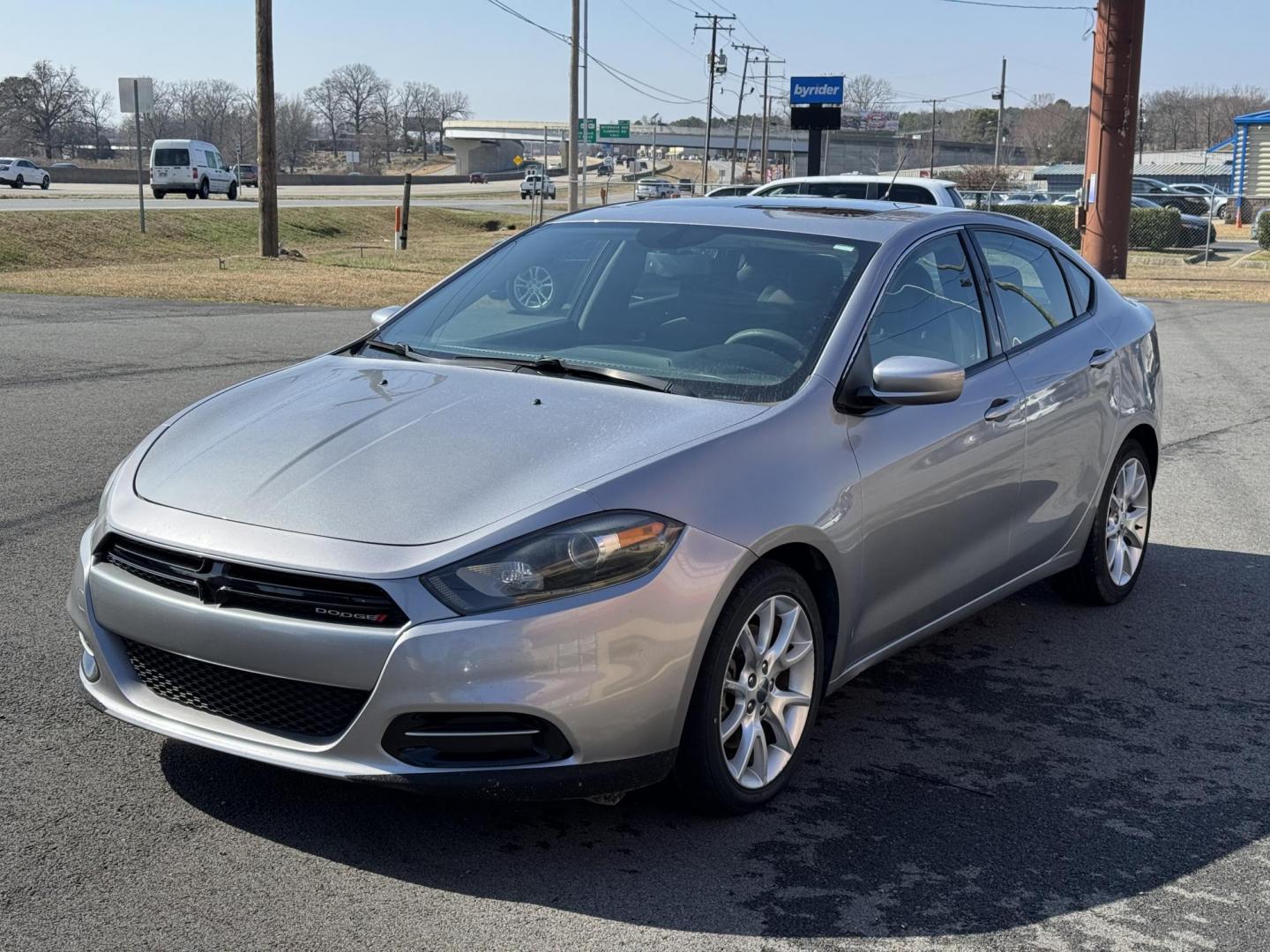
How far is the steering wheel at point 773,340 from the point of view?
169 inches

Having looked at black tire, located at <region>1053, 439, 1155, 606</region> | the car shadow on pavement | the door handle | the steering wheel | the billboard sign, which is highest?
the billboard sign

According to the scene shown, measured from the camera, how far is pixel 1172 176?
293 ft

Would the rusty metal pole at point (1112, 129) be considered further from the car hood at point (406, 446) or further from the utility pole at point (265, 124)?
the car hood at point (406, 446)

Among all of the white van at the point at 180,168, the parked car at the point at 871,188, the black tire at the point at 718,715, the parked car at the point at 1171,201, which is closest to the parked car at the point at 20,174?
the white van at the point at 180,168

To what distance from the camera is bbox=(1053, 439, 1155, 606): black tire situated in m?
5.76

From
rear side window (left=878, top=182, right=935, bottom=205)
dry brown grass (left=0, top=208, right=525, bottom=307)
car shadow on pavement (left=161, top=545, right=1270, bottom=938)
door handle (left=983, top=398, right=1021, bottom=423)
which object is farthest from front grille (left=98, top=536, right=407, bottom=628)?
dry brown grass (left=0, top=208, right=525, bottom=307)

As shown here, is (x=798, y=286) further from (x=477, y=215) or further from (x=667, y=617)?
(x=477, y=215)

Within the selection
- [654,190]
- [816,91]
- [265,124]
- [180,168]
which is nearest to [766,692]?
[265,124]

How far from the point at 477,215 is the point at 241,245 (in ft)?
56.6

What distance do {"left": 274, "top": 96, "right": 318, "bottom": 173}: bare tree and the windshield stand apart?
5766 inches

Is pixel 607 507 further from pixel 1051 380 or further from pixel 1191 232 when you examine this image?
pixel 1191 232

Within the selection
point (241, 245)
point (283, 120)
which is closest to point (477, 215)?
point (241, 245)

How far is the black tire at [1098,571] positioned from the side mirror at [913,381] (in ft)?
6.13

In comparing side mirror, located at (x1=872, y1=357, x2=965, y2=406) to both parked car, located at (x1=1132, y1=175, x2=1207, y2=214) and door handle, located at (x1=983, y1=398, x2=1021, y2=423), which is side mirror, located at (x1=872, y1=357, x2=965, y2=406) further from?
parked car, located at (x1=1132, y1=175, x2=1207, y2=214)
